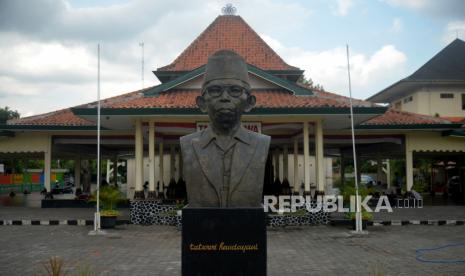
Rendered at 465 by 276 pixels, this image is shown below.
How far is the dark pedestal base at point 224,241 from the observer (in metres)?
4.91

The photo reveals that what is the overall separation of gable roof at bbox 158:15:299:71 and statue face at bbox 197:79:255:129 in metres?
15.2

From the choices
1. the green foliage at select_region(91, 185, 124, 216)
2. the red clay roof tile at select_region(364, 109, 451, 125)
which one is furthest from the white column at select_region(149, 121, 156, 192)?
the red clay roof tile at select_region(364, 109, 451, 125)

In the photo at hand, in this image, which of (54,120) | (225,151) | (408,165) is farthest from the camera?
(54,120)

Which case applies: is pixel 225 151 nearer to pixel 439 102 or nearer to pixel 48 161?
pixel 48 161

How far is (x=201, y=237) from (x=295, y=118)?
1156cm

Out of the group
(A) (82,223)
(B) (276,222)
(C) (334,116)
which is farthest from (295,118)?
(A) (82,223)

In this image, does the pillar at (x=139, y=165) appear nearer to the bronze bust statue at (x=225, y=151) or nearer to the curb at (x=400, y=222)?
the curb at (x=400, y=222)

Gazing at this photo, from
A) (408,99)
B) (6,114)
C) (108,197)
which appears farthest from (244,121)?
(6,114)

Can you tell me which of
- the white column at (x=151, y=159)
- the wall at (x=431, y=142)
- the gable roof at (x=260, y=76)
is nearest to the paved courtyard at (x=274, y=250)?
the white column at (x=151, y=159)

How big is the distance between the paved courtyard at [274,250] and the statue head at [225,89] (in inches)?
110

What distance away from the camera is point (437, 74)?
33.2 metres

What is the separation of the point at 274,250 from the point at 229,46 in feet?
44.8

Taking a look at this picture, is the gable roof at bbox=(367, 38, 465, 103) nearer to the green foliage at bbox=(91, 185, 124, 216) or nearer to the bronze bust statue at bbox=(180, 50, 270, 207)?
the green foliage at bbox=(91, 185, 124, 216)

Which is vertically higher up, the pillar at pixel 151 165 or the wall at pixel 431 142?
the wall at pixel 431 142
